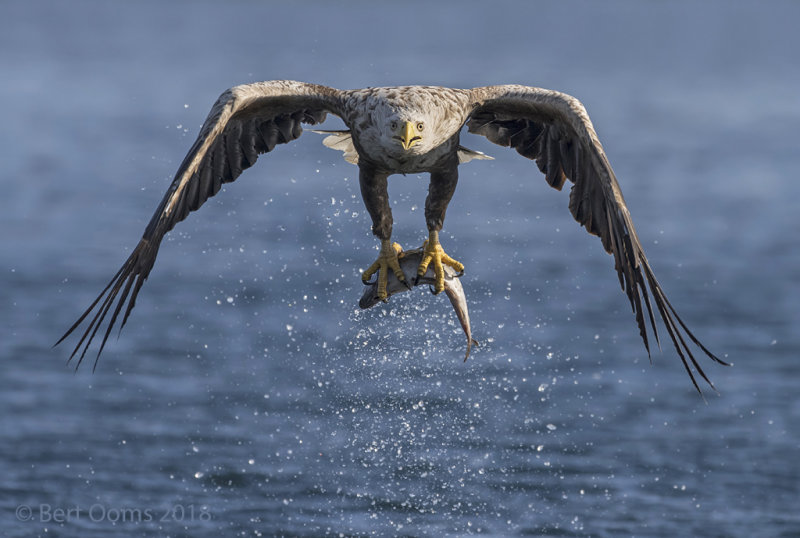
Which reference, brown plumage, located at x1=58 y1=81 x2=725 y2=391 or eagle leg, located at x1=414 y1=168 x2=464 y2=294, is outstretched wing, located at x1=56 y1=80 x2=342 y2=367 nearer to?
brown plumage, located at x1=58 y1=81 x2=725 y2=391

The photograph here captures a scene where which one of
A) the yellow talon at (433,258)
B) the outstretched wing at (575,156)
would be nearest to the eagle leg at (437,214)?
the yellow talon at (433,258)

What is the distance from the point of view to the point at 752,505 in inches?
438

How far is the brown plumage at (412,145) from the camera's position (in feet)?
25.6

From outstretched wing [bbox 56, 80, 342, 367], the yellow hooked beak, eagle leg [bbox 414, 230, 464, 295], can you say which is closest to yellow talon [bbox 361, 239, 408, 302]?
eagle leg [bbox 414, 230, 464, 295]

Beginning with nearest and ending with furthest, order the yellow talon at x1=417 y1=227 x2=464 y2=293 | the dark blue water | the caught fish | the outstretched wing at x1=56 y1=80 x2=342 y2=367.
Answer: the outstretched wing at x1=56 y1=80 x2=342 y2=367 → the caught fish → the yellow talon at x1=417 y1=227 x2=464 y2=293 → the dark blue water

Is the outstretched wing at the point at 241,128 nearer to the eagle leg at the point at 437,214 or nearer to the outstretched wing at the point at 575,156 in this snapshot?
the eagle leg at the point at 437,214

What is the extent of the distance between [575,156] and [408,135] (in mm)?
1414

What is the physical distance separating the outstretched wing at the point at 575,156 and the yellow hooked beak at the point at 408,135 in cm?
97

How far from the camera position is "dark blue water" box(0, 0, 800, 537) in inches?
432

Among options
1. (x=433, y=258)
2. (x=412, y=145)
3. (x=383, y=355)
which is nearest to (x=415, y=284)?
(x=433, y=258)

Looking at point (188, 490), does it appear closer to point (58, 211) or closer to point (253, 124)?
point (253, 124)

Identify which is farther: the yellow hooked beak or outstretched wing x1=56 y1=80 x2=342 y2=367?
outstretched wing x1=56 y1=80 x2=342 y2=367

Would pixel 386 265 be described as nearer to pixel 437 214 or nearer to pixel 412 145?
pixel 437 214

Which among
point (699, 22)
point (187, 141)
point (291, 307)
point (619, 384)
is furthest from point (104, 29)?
point (619, 384)
